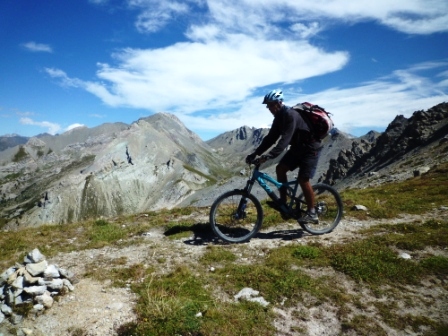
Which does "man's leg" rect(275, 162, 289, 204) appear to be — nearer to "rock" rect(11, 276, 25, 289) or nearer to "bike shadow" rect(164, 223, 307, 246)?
"bike shadow" rect(164, 223, 307, 246)

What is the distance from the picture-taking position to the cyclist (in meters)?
9.15

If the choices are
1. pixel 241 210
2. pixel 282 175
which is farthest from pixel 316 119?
pixel 241 210

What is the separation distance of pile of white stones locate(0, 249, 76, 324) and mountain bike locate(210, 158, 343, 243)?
15.9ft

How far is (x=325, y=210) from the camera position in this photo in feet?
36.4

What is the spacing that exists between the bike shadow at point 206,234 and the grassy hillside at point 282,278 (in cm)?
8

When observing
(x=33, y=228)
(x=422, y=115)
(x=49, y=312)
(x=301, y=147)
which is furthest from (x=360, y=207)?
(x=422, y=115)

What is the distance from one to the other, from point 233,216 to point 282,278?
3.69 meters

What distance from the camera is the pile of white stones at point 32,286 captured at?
627 cm

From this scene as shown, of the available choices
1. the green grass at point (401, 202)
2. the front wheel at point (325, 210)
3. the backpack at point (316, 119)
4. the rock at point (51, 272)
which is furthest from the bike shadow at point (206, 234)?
the rock at point (51, 272)

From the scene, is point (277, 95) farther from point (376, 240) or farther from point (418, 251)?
point (418, 251)

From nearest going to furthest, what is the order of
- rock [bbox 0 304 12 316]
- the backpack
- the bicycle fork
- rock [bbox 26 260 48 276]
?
1. rock [bbox 0 304 12 316]
2. rock [bbox 26 260 48 276]
3. the backpack
4. the bicycle fork

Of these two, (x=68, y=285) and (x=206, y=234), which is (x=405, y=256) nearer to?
(x=206, y=234)

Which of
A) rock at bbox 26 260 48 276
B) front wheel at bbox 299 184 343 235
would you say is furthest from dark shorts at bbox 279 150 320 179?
rock at bbox 26 260 48 276

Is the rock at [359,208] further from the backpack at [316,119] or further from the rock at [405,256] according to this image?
the backpack at [316,119]
